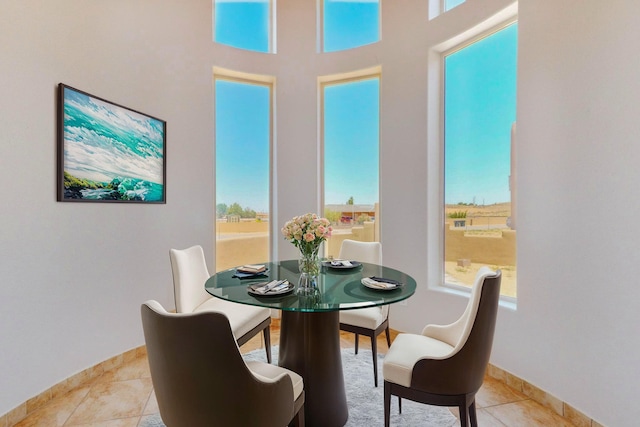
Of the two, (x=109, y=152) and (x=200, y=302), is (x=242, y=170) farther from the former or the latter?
(x=200, y=302)

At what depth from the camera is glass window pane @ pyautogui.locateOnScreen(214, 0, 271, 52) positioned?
133 inches

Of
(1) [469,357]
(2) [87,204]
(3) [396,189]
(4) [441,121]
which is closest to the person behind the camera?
(1) [469,357]

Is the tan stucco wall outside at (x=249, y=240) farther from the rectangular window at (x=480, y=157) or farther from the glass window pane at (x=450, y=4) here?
the glass window pane at (x=450, y=4)

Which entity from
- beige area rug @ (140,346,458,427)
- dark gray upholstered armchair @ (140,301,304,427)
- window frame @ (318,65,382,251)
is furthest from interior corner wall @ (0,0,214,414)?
dark gray upholstered armchair @ (140,301,304,427)

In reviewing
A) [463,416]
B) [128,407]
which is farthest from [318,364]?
[128,407]

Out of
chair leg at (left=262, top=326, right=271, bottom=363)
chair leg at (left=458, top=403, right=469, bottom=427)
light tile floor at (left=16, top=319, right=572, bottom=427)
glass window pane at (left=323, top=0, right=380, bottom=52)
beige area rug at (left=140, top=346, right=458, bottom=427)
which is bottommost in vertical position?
light tile floor at (left=16, top=319, right=572, bottom=427)

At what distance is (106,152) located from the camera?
2395 mm

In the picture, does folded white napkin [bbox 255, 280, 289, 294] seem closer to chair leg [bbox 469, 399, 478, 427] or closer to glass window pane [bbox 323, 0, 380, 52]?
chair leg [bbox 469, 399, 478, 427]

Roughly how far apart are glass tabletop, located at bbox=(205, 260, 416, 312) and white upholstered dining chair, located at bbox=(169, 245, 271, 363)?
0.98 ft

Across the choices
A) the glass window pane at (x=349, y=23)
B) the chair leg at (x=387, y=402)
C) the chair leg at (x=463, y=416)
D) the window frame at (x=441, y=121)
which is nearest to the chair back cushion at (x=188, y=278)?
the chair leg at (x=387, y=402)

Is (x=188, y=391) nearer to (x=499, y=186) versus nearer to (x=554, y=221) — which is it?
(x=554, y=221)

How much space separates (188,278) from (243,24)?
2903 mm

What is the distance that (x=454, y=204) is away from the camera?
2.87m

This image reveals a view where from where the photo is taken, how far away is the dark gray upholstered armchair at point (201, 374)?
3.28 feet
